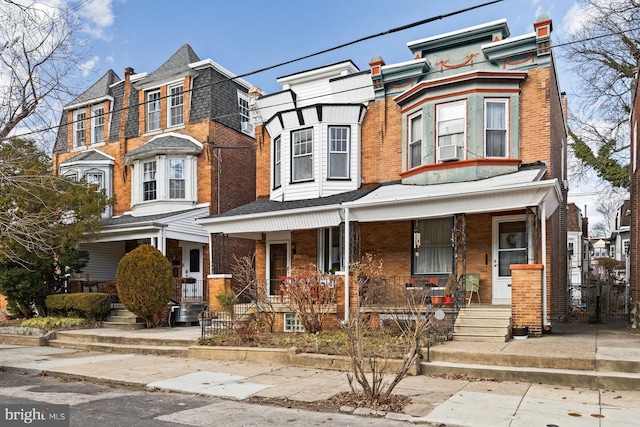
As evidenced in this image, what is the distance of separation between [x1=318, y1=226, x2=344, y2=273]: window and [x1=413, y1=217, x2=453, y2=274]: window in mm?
2382

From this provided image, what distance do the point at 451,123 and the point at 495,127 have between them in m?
1.16

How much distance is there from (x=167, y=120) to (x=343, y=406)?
1753 cm

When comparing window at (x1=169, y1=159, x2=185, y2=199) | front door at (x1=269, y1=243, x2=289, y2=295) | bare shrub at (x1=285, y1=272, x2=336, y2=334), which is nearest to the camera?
bare shrub at (x1=285, y1=272, x2=336, y2=334)

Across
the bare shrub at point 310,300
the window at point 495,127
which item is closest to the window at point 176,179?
the bare shrub at point 310,300

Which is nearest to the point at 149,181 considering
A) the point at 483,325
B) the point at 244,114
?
the point at 244,114

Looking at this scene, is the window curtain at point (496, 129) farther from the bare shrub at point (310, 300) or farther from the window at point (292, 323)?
the window at point (292, 323)

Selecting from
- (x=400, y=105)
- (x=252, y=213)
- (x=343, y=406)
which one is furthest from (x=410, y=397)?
(x=400, y=105)

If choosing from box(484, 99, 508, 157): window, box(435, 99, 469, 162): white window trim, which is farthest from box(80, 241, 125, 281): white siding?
box(484, 99, 508, 157): window

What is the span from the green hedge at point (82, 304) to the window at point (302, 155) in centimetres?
729

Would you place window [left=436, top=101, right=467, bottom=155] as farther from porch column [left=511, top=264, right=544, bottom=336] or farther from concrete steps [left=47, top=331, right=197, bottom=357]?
concrete steps [left=47, top=331, right=197, bottom=357]

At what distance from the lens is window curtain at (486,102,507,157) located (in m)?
14.3

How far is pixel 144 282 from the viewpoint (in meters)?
15.7

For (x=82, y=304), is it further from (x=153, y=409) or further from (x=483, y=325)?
(x=483, y=325)

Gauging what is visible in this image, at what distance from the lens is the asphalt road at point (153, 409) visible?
22.1 feet
